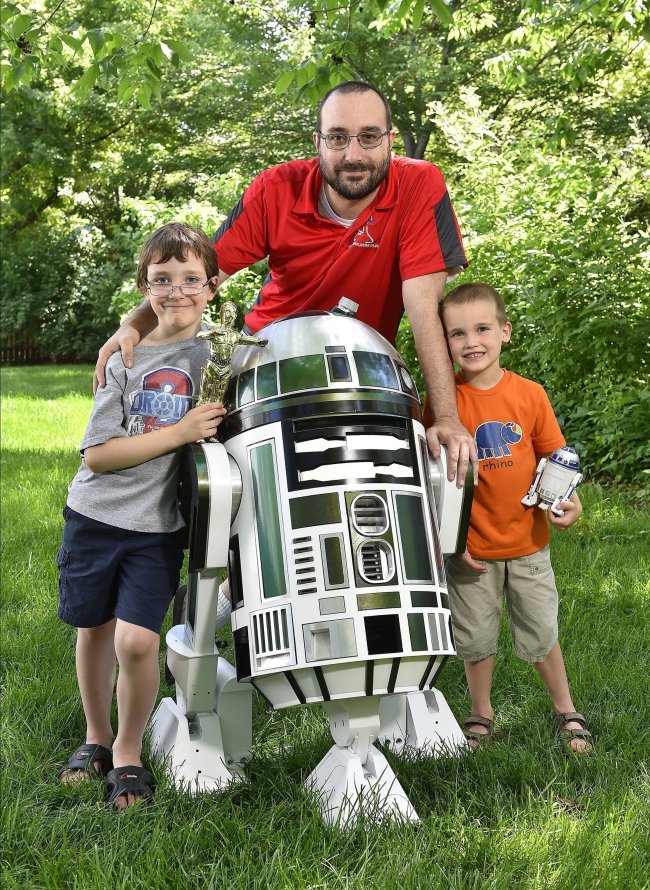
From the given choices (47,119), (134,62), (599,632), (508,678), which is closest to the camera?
(508,678)

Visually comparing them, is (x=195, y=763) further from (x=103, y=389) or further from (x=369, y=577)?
(x=103, y=389)

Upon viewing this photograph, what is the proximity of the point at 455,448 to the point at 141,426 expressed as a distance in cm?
84

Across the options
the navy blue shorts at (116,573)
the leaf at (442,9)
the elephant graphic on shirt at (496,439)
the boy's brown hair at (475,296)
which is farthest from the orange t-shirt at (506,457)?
the leaf at (442,9)

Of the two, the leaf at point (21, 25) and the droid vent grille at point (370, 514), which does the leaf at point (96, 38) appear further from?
the droid vent grille at point (370, 514)

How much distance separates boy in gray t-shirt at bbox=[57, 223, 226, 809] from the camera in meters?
2.51

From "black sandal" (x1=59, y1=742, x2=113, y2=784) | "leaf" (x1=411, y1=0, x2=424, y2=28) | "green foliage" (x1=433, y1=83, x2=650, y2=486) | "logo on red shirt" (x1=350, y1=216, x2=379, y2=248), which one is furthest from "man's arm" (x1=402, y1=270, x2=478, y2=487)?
"green foliage" (x1=433, y1=83, x2=650, y2=486)

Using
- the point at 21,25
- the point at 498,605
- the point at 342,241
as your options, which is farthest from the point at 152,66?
the point at 498,605

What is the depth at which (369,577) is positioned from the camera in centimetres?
210

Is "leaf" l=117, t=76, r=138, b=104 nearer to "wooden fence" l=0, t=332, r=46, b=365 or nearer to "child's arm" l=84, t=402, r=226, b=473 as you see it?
"child's arm" l=84, t=402, r=226, b=473

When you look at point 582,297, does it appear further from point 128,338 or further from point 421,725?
point 128,338

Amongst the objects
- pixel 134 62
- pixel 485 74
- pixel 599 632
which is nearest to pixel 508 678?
pixel 599 632

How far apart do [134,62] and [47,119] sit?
15.4 meters

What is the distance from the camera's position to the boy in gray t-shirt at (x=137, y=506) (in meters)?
2.51

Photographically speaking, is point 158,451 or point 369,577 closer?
point 369,577
